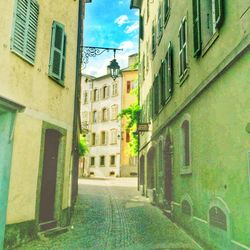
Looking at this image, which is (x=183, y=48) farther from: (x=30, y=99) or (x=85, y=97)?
(x=85, y=97)

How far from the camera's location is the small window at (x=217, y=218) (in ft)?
22.6

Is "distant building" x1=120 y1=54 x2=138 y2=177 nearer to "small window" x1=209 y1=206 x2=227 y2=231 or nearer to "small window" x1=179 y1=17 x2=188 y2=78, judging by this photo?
"small window" x1=179 y1=17 x2=188 y2=78

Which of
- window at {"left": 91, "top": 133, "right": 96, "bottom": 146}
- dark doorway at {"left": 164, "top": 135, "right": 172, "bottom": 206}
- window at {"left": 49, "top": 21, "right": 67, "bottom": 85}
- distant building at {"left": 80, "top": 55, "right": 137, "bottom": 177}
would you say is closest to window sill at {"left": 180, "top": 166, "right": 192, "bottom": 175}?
dark doorway at {"left": 164, "top": 135, "right": 172, "bottom": 206}

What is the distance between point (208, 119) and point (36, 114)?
428 cm

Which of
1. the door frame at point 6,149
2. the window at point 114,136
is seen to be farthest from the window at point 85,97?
the door frame at point 6,149

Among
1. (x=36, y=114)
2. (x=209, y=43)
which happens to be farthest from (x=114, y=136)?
(x=209, y=43)

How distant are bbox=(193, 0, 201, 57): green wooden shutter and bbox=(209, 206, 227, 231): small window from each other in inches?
151

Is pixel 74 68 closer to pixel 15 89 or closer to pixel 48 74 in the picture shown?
pixel 48 74

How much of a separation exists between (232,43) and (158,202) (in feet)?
32.3

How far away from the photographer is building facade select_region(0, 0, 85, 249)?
741 centimetres

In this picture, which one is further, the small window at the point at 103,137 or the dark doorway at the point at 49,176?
the small window at the point at 103,137

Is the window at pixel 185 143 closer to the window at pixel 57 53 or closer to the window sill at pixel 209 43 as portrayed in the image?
the window sill at pixel 209 43

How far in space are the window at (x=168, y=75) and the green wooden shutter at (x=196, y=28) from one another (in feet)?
10.7

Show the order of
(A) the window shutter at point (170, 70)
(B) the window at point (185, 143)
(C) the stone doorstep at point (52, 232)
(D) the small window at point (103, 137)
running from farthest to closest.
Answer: (D) the small window at point (103, 137)
(A) the window shutter at point (170, 70)
(B) the window at point (185, 143)
(C) the stone doorstep at point (52, 232)
